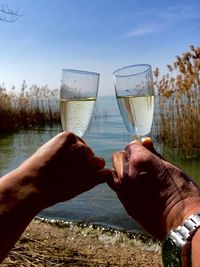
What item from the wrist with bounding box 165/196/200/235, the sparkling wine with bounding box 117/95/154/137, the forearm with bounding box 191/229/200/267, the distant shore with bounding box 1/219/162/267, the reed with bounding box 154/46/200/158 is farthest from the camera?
the reed with bounding box 154/46/200/158

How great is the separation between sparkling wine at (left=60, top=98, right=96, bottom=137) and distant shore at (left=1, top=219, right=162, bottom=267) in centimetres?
195

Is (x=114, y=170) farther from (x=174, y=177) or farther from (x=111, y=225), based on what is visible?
(x=111, y=225)

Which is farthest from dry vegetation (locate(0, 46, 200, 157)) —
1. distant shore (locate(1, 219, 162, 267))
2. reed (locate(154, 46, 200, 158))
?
distant shore (locate(1, 219, 162, 267))

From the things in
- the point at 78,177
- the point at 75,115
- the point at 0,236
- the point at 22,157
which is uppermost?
the point at 75,115

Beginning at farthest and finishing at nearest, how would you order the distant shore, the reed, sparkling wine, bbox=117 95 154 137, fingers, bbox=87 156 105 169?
the reed → the distant shore → sparkling wine, bbox=117 95 154 137 → fingers, bbox=87 156 105 169

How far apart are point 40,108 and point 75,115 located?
18.2 m

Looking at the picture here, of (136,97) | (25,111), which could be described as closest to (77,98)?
(136,97)

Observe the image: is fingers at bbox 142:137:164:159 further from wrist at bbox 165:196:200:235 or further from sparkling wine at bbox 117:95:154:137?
wrist at bbox 165:196:200:235

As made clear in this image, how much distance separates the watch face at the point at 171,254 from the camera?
115 centimetres

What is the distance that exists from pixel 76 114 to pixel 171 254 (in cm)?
59

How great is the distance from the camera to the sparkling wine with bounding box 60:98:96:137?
151cm

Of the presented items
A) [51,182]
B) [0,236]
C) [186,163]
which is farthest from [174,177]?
[186,163]

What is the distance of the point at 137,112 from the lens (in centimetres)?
150

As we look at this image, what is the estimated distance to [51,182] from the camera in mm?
1301
